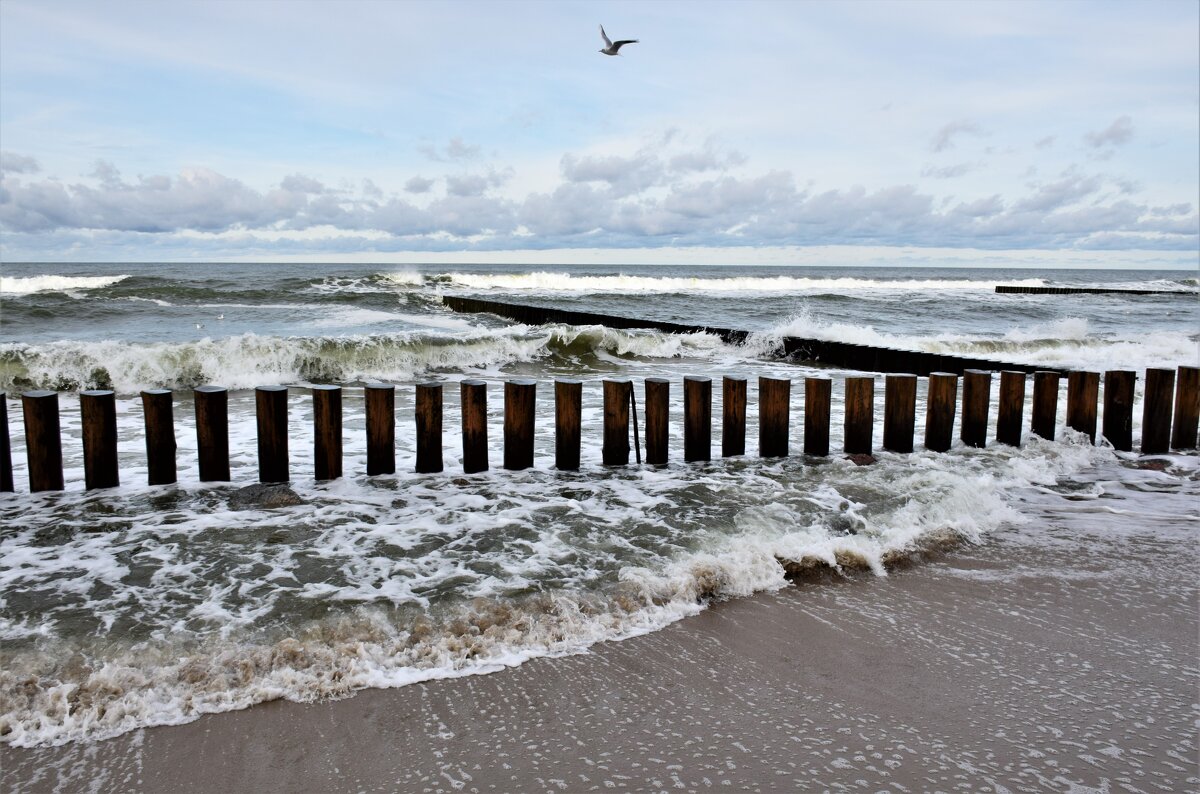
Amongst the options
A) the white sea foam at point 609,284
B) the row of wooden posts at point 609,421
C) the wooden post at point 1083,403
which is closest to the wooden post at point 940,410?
the row of wooden posts at point 609,421

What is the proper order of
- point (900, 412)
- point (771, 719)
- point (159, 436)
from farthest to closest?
point (900, 412) → point (159, 436) → point (771, 719)

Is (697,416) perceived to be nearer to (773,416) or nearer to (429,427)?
(773,416)

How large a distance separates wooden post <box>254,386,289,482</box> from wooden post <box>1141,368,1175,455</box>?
6.74m

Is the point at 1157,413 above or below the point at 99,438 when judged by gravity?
below

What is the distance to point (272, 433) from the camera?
4.97m

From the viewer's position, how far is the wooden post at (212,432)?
15.9 ft

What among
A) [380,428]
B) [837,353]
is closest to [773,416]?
[380,428]

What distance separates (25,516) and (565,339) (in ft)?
36.0

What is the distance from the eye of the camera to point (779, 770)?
236cm

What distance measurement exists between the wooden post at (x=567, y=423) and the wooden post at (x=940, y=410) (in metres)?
2.82

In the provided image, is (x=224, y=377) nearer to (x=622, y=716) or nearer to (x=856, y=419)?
(x=856, y=419)

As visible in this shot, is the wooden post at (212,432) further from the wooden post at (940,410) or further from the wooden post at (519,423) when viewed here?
the wooden post at (940,410)

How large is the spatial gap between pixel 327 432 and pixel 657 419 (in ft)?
7.43

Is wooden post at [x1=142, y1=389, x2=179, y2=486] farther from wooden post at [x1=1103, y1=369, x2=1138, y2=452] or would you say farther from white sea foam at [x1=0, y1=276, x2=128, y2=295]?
white sea foam at [x1=0, y1=276, x2=128, y2=295]
